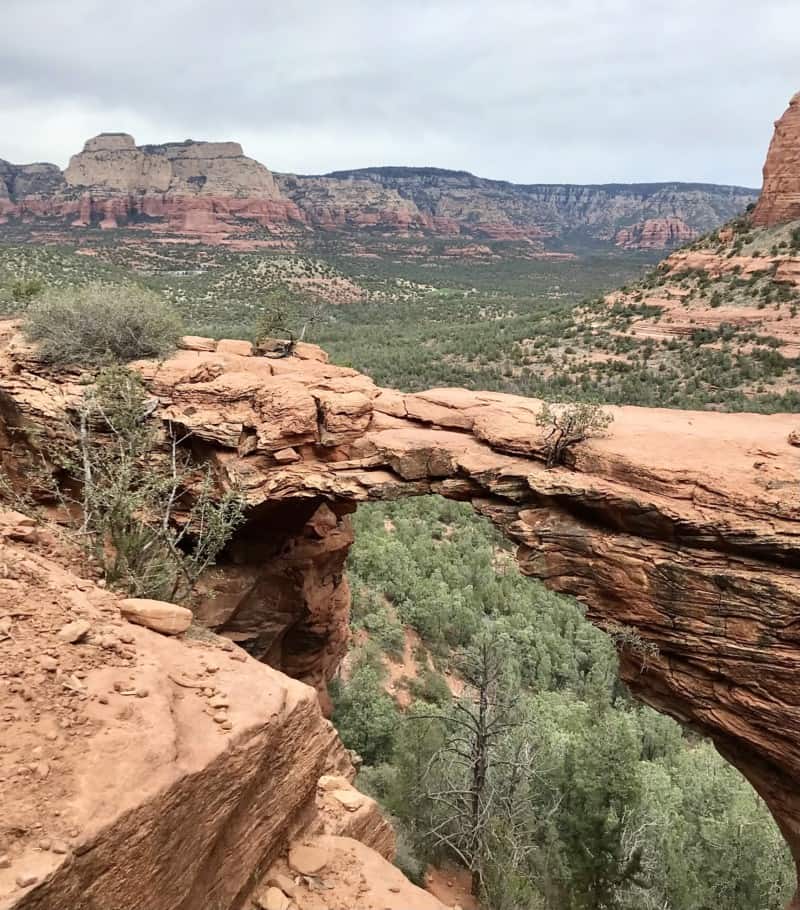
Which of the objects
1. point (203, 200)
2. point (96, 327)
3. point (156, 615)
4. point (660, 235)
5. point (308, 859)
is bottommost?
point (308, 859)

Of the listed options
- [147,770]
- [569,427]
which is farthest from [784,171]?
[147,770]

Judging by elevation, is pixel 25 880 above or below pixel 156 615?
above

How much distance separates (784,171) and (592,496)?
45552 millimetres

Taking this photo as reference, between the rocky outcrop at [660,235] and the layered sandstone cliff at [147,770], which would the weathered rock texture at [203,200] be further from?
the layered sandstone cliff at [147,770]

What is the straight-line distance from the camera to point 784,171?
4169 centimetres

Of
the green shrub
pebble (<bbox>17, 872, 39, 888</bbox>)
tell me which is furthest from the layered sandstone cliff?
the green shrub

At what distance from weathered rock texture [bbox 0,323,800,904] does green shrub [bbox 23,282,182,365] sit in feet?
1.62

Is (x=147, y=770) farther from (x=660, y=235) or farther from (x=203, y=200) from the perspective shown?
(x=660, y=235)

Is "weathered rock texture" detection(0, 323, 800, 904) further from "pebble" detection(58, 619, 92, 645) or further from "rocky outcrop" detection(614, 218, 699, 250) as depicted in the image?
"rocky outcrop" detection(614, 218, 699, 250)

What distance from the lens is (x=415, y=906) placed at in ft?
17.0

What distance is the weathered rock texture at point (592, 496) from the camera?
757 cm

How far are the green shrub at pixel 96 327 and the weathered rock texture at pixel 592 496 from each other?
494 mm

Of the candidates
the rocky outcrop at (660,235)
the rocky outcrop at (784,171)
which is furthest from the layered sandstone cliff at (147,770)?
the rocky outcrop at (660,235)

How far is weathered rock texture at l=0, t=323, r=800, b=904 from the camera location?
757cm
